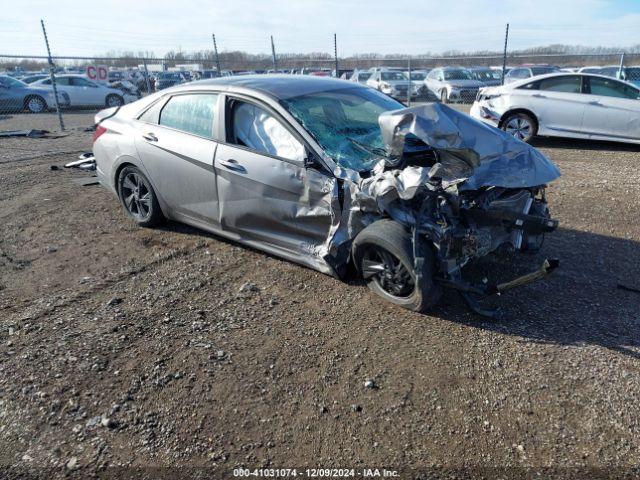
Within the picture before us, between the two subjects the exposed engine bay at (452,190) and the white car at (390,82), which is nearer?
the exposed engine bay at (452,190)

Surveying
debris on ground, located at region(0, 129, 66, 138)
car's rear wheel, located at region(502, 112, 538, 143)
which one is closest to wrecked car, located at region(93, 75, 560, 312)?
car's rear wheel, located at region(502, 112, 538, 143)

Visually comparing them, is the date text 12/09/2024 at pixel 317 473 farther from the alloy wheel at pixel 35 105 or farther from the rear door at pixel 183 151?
the alloy wheel at pixel 35 105

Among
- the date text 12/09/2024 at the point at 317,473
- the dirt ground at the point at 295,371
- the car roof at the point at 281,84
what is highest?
the car roof at the point at 281,84

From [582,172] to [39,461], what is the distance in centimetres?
795

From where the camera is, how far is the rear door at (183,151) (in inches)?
180

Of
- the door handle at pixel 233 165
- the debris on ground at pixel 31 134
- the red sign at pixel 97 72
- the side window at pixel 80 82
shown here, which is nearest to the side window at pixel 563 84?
the door handle at pixel 233 165

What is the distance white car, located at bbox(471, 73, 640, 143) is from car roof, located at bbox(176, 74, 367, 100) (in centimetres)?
529

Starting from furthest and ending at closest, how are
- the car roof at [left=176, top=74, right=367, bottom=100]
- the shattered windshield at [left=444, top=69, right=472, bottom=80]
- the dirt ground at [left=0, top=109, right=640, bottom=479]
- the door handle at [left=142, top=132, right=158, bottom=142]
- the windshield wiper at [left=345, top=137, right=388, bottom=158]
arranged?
1. the shattered windshield at [left=444, top=69, right=472, bottom=80]
2. the door handle at [left=142, top=132, right=158, bottom=142]
3. the car roof at [left=176, top=74, right=367, bottom=100]
4. the windshield wiper at [left=345, top=137, right=388, bottom=158]
5. the dirt ground at [left=0, top=109, right=640, bottom=479]

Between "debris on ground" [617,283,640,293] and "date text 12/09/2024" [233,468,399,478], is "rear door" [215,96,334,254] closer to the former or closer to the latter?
"date text 12/09/2024" [233,468,399,478]

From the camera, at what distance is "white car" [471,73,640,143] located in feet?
30.1

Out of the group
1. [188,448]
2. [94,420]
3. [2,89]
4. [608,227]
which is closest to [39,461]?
[94,420]

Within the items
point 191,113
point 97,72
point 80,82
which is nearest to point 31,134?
point 97,72

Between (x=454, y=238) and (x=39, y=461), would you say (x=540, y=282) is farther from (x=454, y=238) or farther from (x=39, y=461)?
(x=39, y=461)

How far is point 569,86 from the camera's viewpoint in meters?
Result: 9.81
